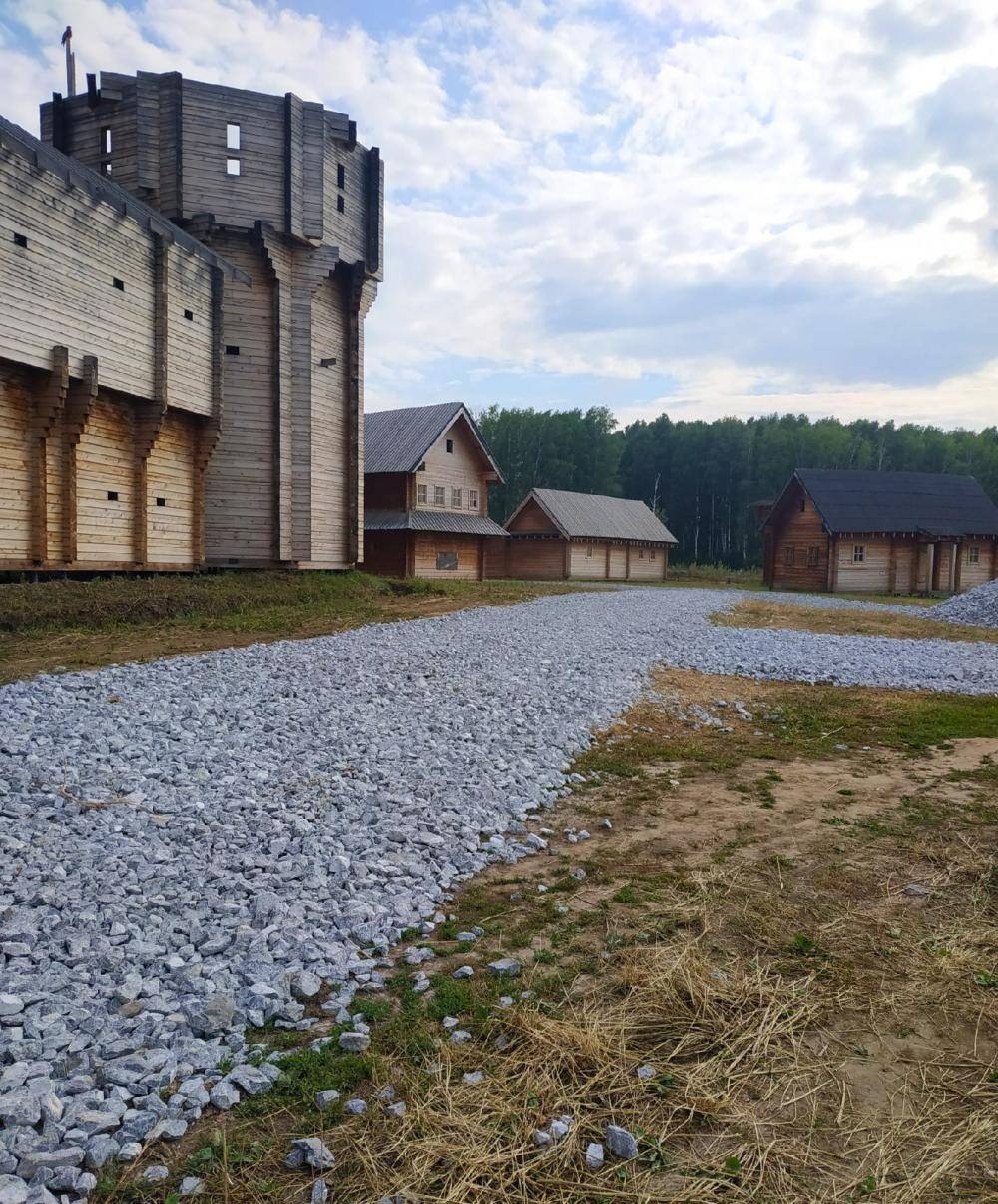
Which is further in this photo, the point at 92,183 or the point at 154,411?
the point at 154,411

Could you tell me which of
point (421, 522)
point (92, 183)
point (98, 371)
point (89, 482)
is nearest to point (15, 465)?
point (89, 482)

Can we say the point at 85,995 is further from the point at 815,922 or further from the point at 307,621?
the point at 307,621

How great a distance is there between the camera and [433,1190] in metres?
2.76

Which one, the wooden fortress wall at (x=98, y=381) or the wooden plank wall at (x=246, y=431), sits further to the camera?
the wooden plank wall at (x=246, y=431)

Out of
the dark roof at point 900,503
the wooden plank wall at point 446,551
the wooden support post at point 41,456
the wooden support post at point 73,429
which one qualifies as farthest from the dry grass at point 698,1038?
the dark roof at point 900,503

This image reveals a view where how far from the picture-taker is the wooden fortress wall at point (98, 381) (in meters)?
15.6

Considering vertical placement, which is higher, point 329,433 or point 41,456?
point 329,433

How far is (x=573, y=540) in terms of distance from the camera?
4944 centimetres

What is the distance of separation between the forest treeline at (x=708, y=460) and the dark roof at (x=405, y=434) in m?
37.7

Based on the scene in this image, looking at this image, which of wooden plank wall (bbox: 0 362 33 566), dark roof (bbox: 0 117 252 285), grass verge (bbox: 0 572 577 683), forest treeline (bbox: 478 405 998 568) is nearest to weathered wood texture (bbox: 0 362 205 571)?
wooden plank wall (bbox: 0 362 33 566)

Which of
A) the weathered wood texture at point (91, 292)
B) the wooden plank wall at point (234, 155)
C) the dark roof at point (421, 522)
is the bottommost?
the dark roof at point (421, 522)

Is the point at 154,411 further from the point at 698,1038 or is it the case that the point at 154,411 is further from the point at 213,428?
the point at 698,1038

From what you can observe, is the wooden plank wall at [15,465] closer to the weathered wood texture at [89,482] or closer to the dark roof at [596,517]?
the weathered wood texture at [89,482]

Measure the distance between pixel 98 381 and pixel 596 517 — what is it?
3912cm
